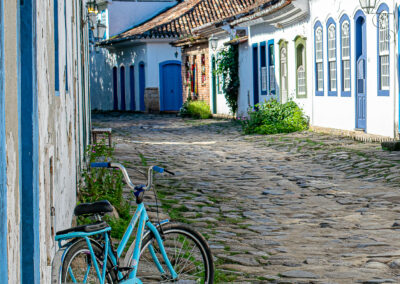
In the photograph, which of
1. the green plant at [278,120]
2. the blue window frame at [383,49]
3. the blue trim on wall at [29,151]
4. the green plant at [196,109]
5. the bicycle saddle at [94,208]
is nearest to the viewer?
the blue trim on wall at [29,151]

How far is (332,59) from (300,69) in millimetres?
2937

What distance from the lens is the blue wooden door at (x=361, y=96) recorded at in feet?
56.6

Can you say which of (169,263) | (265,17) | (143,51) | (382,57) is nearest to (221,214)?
(169,263)

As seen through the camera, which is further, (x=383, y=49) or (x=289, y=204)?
(x=383, y=49)

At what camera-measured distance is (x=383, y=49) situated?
15992 millimetres

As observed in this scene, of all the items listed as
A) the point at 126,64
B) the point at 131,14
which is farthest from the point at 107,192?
the point at 131,14

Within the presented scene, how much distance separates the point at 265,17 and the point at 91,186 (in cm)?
1601

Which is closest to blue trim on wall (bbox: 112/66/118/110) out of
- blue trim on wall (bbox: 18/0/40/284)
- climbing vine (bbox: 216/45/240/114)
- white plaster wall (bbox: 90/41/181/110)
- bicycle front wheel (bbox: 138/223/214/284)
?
white plaster wall (bbox: 90/41/181/110)

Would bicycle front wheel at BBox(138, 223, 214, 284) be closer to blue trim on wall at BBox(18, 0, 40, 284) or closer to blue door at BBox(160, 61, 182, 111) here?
blue trim on wall at BBox(18, 0, 40, 284)

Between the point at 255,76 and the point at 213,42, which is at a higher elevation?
the point at 213,42

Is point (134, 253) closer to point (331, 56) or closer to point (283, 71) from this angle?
point (331, 56)

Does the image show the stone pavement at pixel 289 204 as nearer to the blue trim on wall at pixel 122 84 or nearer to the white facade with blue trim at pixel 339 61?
the white facade with blue trim at pixel 339 61

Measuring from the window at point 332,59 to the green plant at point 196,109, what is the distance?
1214 centimetres

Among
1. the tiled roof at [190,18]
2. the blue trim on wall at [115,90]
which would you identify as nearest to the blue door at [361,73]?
the tiled roof at [190,18]
